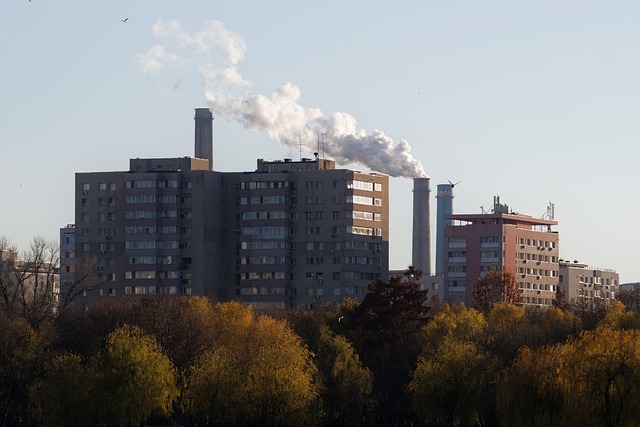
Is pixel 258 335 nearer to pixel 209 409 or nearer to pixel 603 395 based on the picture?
pixel 209 409

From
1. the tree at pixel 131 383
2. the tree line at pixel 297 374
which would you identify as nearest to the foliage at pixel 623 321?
the tree line at pixel 297 374

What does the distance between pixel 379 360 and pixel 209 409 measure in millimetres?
26217

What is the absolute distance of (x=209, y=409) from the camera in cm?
10281

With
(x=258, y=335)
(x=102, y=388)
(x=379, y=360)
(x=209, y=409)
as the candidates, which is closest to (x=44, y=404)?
(x=102, y=388)

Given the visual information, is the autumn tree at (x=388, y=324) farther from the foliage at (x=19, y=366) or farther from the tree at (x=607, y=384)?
the tree at (x=607, y=384)

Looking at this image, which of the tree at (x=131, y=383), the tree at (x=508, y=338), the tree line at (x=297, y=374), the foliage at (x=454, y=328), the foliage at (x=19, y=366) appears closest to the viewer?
the tree line at (x=297, y=374)

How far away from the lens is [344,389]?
112375 mm

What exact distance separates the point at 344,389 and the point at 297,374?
10129 mm

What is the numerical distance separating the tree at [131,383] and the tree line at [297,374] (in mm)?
87

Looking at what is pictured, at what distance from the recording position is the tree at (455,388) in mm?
99312

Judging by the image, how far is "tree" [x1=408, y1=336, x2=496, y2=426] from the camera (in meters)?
99.3

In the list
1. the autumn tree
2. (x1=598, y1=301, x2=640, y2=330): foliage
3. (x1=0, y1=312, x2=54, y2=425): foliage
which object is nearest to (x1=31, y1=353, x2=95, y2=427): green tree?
(x1=0, y1=312, x2=54, y2=425): foliage

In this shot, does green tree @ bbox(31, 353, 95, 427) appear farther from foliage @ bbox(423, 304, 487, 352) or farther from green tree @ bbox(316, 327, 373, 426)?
foliage @ bbox(423, 304, 487, 352)

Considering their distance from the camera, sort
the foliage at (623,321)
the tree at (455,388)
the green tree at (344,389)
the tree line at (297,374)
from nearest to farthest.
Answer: the tree line at (297,374)
the tree at (455,388)
the green tree at (344,389)
the foliage at (623,321)
